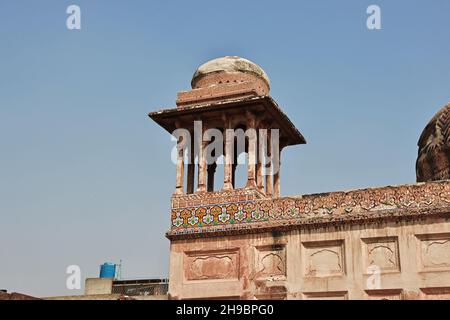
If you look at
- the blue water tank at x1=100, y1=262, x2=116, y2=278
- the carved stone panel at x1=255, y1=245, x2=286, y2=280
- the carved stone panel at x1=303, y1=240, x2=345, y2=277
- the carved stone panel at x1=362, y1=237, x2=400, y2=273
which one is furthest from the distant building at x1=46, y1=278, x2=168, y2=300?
the carved stone panel at x1=362, y1=237, x2=400, y2=273

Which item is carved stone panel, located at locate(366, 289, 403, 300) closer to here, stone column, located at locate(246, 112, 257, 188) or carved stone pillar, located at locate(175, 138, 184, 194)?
stone column, located at locate(246, 112, 257, 188)

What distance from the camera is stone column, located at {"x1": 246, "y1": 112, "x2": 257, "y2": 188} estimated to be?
50.5ft

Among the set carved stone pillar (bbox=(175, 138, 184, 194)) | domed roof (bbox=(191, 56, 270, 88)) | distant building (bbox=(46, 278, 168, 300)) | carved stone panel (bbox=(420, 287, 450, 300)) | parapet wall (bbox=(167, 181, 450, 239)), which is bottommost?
carved stone panel (bbox=(420, 287, 450, 300))

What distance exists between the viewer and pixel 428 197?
43.9 ft

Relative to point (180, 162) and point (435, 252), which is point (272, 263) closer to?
point (435, 252)

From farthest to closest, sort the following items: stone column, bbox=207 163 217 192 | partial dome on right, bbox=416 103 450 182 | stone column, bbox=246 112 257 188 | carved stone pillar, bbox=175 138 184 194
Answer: stone column, bbox=207 163 217 192 < carved stone pillar, bbox=175 138 184 194 < stone column, bbox=246 112 257 188 < partial dome on right, bbox=416 103 450 182

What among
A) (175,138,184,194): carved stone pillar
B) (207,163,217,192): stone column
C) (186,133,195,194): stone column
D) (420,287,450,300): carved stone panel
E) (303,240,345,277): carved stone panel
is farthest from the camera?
(207,163,217,192): stone column

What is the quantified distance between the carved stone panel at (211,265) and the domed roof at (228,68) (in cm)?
466

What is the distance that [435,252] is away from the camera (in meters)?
13.1

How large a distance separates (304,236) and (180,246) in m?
2.77

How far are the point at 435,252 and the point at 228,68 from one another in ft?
22.5

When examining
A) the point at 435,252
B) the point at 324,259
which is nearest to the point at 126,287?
the point at 324,259

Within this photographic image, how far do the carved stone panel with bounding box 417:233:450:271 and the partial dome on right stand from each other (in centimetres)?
224
